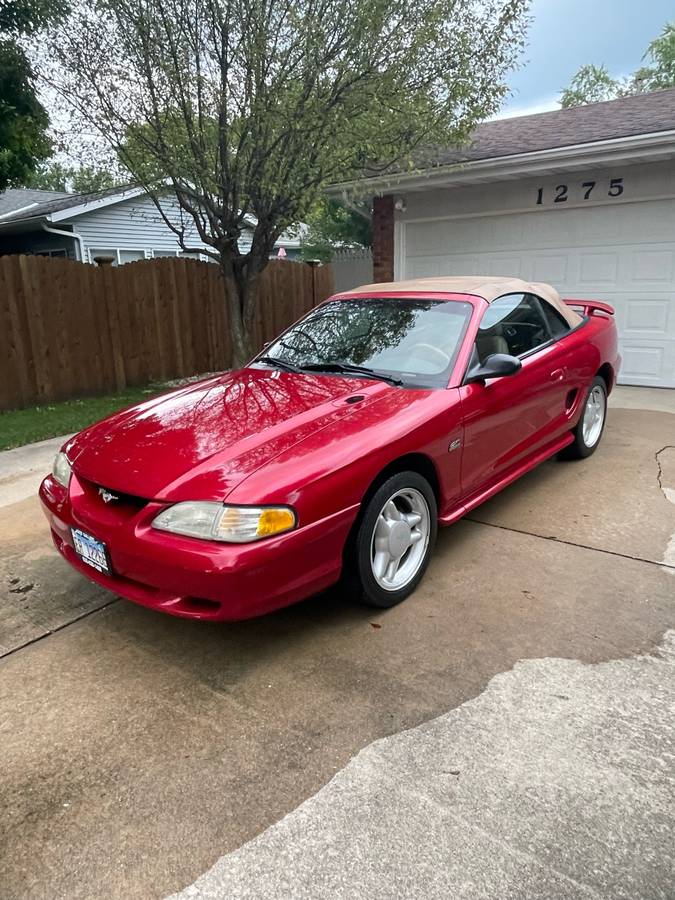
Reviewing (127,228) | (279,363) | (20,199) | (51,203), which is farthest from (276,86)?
(20,199)

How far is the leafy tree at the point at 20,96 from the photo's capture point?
24.5 feet

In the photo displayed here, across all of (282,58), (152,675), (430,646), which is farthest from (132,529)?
(282,58)

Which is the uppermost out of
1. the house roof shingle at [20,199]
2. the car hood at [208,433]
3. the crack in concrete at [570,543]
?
the house roof shingle at [20,199]

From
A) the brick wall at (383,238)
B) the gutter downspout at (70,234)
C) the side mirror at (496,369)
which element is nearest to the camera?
the side mirror at (496,369)

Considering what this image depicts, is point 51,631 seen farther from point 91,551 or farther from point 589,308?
point 589,308

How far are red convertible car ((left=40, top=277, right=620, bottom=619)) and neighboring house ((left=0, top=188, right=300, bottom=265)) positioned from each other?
12916 millimetres

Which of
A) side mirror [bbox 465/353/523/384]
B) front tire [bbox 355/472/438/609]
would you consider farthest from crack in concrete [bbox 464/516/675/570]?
side mirror [bbox 465/353/523/384]

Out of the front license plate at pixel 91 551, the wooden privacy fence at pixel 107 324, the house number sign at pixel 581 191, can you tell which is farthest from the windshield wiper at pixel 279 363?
the house number sign at pixel 581 191

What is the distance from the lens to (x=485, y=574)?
356cm

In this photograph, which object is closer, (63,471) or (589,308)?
(63,471)

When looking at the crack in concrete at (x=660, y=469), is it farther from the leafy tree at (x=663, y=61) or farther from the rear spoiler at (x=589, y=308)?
the leafy tree at (x=663, y=61)

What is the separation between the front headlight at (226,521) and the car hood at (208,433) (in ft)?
0.18

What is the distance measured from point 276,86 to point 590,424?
4680 millimetres

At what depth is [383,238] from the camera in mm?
9867
